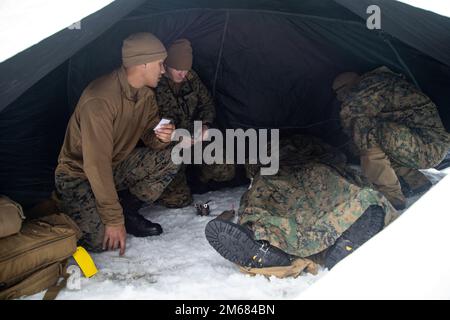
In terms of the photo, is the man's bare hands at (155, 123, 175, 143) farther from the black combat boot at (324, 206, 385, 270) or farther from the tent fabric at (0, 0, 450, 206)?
the black combat boot at (324, 206, 385, 270)

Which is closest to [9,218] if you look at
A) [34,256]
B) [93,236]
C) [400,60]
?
[34,256]

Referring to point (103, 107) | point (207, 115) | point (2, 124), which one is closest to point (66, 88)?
point (2, 124)

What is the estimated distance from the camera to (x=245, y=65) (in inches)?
121

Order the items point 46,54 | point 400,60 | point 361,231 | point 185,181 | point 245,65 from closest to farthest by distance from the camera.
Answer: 1. point 46,54
2. point 361,231
3. point 400,60
4. point 185,181
5. point 245,65

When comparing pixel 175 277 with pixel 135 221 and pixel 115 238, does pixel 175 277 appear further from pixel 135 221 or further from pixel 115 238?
pixel 135 221

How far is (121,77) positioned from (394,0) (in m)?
1.24

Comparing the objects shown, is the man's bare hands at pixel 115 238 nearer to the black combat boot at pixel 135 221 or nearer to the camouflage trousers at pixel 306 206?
the black combat boot at pixel 135 221

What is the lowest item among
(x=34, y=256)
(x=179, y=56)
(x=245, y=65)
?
(x=34, y=256)

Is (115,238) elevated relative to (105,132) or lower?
lower

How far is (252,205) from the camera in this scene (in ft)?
7.07

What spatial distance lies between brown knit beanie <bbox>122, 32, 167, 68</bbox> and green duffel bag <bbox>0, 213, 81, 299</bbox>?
80cm

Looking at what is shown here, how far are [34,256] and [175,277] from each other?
22.0 inches

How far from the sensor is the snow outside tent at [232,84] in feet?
4.87

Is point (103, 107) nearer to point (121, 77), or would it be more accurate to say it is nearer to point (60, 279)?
point (121, 77)
